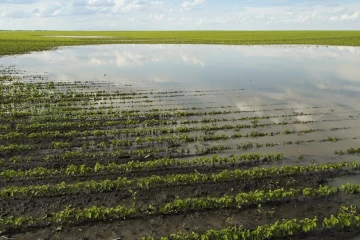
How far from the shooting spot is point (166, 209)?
27.3 feet

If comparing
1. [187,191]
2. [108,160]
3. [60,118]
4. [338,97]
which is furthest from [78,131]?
[338,97]

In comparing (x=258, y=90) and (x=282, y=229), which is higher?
(x=258, y=90)

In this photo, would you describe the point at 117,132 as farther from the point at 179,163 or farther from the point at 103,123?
the point at 179,163

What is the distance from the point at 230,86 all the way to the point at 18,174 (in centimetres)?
1876

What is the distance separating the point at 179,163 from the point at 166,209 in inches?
117

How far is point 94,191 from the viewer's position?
9.42 metres

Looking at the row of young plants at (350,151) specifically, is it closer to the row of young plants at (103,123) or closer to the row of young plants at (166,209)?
the row of young plants at (166,209)

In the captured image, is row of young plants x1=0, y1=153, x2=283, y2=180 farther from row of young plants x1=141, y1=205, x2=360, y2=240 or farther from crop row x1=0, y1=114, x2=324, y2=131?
crop row x1=0, y1=114, x2=324, y2=131

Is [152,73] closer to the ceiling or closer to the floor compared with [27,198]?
closer to the ceiling

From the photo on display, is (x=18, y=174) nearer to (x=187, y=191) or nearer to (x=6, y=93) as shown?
(x=187, y=191)

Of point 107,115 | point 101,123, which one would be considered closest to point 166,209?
point 101,123

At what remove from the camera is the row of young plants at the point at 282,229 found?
7145mm

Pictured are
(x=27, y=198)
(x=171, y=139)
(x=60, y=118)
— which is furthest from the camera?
(x=60, y=118)

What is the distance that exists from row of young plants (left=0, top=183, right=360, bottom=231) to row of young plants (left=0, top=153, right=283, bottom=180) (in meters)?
2.26
